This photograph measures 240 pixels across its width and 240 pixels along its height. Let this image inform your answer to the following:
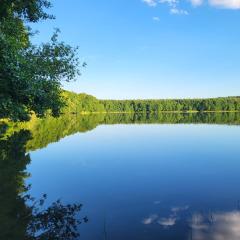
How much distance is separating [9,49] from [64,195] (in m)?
9.24

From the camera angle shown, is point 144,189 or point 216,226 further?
point 144,189

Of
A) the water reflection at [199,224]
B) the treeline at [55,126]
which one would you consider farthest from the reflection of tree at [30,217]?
the treeline at [55,126]

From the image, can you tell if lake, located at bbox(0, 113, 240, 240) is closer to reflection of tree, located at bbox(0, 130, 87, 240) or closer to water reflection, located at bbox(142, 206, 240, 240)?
water reflection, located at bbox(142, 206, 240, 240)

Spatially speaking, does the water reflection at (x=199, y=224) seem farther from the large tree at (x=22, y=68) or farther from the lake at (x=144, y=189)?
the large tree at (x=22, y=68)

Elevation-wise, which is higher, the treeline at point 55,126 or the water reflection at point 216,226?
the treeline at point 55,126

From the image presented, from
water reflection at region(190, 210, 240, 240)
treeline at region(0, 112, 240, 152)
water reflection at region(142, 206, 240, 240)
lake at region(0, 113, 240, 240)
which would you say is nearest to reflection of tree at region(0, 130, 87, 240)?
lake at region(0, 113, 240, 240)

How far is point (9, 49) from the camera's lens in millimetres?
22016

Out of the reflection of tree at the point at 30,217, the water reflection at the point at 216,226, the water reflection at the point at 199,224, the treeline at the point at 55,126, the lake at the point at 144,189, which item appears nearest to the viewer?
the water reflection at the point at 216,226

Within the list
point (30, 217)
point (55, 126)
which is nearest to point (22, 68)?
point (30, 217)

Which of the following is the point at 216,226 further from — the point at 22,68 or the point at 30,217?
the point at 22,68

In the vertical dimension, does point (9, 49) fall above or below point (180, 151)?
above

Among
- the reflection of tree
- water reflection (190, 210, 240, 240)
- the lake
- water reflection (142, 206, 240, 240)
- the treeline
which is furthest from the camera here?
the treeline

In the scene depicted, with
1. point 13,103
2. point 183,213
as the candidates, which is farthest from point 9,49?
point 183,213

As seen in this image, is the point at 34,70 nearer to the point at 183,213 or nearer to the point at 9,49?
the point at 9,49
